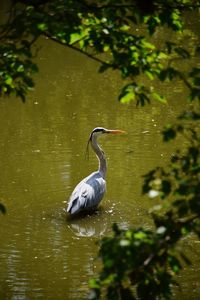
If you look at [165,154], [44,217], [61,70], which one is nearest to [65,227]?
[44,217]

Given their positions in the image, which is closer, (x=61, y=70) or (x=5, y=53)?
(x=5, y=53)

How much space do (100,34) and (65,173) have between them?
15.8ft

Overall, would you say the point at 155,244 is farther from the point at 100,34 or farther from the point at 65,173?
the point at 65,173

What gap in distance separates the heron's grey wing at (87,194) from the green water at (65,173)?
15 centimetres

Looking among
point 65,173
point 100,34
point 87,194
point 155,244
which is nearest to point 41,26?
point 100,34

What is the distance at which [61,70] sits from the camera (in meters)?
14.1

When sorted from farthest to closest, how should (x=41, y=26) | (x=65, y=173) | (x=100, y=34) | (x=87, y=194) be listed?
(x=65, y=173)
(x=87, y=194)
(x=100, y=34)
(x=41, y=26)

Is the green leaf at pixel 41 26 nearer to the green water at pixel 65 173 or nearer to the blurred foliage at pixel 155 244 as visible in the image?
the blurred foliage at pixel 155 244

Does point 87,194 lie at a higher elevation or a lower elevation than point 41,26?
lower

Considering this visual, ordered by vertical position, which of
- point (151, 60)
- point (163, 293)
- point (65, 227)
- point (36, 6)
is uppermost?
point (36, 6)

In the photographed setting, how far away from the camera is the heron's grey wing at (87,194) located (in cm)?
794

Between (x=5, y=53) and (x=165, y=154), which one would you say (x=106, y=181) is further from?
(x=5, y=53)

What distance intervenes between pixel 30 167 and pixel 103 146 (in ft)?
3.72

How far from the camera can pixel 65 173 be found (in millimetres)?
9062
